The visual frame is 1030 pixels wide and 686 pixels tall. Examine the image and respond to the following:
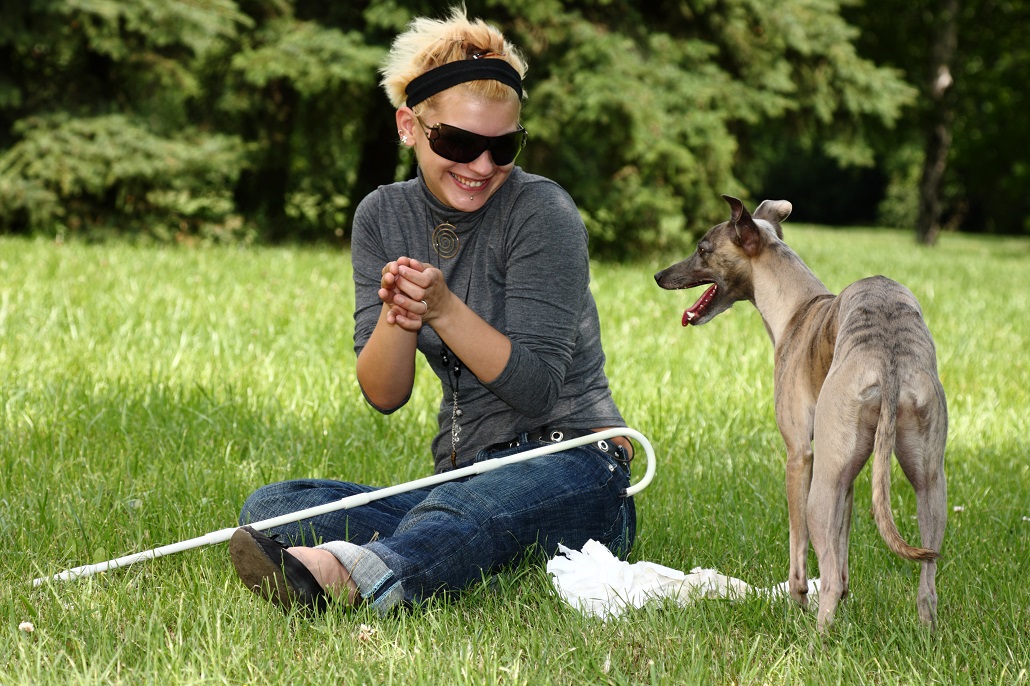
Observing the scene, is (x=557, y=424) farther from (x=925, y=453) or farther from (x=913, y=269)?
(x=913, y=269)

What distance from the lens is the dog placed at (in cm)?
254

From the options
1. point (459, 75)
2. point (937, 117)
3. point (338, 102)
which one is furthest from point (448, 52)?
point (937, 117)

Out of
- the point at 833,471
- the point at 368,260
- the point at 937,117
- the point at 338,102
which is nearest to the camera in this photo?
the point at 833,471

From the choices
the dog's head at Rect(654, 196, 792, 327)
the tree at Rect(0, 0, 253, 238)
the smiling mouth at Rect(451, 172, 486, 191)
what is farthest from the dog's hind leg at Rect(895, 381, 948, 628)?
the tree at Rect(0, 0, 253, 238)

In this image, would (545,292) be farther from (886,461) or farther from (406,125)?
(886,461)

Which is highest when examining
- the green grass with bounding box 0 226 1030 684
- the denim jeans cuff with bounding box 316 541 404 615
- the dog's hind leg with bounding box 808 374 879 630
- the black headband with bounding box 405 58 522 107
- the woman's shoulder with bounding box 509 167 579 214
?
the black headband with bounding box 405 58 522 107

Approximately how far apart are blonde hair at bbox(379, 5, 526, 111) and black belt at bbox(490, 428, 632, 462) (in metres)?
1.10

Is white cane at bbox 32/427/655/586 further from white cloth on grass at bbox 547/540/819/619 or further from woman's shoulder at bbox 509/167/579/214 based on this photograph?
woman's shoulder at bbox 509/167/579/214

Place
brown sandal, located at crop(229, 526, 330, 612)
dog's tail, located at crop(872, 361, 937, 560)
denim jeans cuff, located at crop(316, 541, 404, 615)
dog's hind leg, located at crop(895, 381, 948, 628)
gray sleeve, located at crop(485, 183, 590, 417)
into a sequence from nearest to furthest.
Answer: dog's tail, located at crop(872, 361, 937, 560) < dog's hind leg, located at crop(895, 381, 948, 628) < brown sandal, located at crop(229, 526, 330, 612) < denim jeans cuff, located at crop(316, 541, 404, 615) < gray sleeve, located at crop(485, 183, 590, 417)

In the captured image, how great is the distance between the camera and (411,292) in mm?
2971

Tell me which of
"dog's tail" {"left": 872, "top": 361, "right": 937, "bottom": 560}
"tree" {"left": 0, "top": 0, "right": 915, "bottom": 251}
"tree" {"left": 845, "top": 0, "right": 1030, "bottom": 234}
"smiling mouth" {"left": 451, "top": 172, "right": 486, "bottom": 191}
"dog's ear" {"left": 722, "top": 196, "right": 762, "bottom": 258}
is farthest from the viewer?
"tree" {"left": 845, "top": 0, "right": 1030, "bottom": 234}

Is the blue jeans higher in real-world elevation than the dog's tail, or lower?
lower

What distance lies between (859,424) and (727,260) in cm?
93

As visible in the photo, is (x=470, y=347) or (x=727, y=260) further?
(x=727, y=260)
